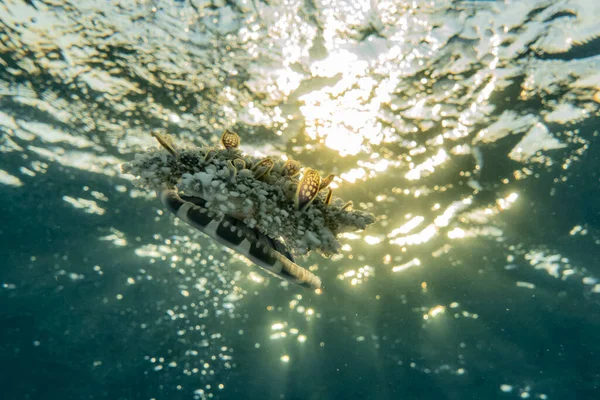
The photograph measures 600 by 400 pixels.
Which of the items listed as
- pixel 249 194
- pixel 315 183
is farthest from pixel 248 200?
pixel 315 183

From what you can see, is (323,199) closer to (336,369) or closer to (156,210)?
(156,210)

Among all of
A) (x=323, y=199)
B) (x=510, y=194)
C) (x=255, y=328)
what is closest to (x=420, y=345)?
(x=255, y=328)

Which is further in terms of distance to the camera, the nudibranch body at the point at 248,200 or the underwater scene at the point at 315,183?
the underwater scene at the point at 315,183

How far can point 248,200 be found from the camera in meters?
2.95

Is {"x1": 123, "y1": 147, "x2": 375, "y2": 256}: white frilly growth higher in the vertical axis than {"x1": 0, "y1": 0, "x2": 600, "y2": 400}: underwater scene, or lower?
lower

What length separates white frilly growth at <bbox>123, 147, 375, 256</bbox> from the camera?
2982mm

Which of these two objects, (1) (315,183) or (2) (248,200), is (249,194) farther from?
(1) (315,183)

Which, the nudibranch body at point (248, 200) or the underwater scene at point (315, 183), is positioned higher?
the underwater scene at point (315, 183)

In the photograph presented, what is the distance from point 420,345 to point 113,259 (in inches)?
538

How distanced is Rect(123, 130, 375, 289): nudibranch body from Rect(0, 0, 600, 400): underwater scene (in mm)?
19

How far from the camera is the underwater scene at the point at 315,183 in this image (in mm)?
5957

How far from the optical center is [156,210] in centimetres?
1155

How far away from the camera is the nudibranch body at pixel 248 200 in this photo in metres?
3.00

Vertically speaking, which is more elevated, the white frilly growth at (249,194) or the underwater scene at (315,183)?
the underwater scene at (315,183)
